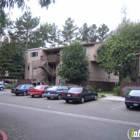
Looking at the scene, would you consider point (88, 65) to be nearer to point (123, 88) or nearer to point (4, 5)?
point (123, 88)

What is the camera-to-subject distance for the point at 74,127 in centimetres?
873

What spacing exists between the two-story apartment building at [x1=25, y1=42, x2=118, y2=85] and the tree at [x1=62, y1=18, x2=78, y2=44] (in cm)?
1505

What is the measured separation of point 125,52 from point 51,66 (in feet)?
55.8

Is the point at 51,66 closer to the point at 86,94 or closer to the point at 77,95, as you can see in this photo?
the point at 86,94

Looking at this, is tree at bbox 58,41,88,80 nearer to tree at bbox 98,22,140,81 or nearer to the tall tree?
tree at bbox 98,22,140,81

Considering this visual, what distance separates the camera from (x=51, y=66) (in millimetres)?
40656

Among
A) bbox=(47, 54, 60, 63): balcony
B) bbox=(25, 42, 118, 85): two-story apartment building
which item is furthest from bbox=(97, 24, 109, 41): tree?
bbox=(47, 54, 60, 63): balcony

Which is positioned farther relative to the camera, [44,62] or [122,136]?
[44,62]

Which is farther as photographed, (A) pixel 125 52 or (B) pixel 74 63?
(B) pixel 74 63

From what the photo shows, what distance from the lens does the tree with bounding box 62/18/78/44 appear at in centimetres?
5444

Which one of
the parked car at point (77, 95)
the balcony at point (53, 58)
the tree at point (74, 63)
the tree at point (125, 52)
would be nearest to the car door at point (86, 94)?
the parked car at point (77, 95)

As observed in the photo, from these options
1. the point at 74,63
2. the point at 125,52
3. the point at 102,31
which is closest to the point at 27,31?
the point at 102,31

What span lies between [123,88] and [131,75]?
7547 millimetres

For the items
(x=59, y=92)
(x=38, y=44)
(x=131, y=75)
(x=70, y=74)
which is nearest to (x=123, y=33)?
(x=131, y=75)
